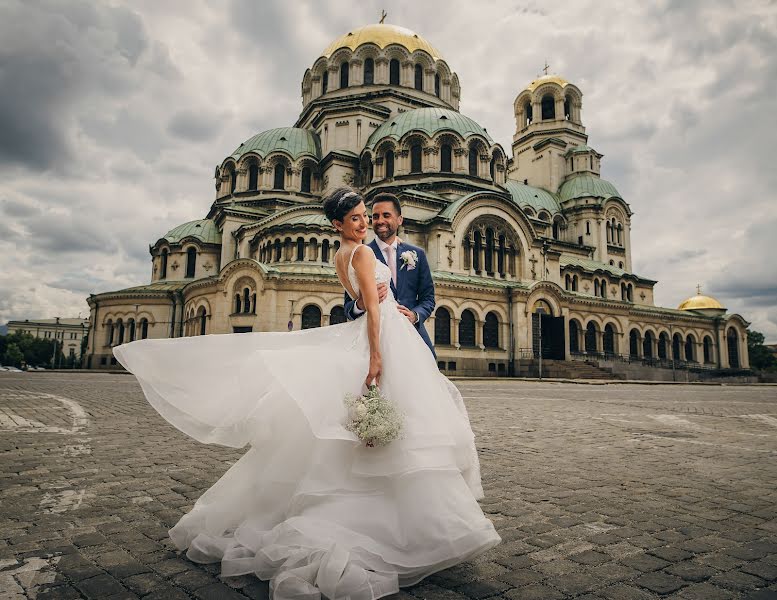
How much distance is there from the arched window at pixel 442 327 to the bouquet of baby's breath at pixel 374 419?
30297 millimetres

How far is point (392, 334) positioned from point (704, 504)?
330 cm

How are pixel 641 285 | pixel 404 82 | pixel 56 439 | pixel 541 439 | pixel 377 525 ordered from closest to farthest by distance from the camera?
1. pixel 377 525
2. pixel 56 439
3. pixel 541 439
4. pixel 404 82
5. pixel 641 285

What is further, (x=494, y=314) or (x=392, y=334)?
(x=494, y=314)

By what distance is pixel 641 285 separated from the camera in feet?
160

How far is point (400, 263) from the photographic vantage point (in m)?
4.33

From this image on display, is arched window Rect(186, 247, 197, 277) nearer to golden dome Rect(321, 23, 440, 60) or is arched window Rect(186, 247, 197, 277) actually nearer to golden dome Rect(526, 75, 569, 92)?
golden dome Rect(321, 23, 440, 60)

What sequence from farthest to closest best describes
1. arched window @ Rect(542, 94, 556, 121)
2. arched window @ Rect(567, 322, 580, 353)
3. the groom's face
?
arched window @ Rect(542, 94, 556, 121) → arched window @ Rect(567, 322, 580, 353) → the groom's face

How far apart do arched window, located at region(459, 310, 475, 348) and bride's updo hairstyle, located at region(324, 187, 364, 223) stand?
30995 millimetres

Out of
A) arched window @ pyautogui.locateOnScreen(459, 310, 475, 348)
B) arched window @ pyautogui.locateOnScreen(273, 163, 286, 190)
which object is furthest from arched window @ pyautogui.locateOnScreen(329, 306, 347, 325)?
arched window @ pyautogui.locateOnScreen(273, 163, 286, 190)

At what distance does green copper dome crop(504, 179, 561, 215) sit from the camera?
159 feet

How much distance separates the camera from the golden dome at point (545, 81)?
54094 mm

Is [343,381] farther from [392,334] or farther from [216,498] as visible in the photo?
[216,498]

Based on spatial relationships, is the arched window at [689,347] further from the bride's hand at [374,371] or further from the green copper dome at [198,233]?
the bride's hand at [374,371]

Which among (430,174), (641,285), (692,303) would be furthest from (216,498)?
(692,303)
